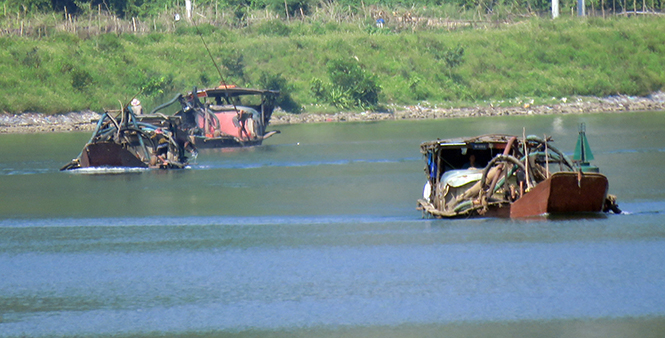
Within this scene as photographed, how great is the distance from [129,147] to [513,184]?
59.5ft

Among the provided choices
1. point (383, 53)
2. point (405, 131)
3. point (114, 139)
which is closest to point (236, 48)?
point (383, 53)

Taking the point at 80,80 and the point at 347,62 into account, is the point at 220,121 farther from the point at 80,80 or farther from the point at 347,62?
the point at 347,62

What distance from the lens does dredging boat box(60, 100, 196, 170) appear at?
32.8m

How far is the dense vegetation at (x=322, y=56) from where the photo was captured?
5694 centimetres

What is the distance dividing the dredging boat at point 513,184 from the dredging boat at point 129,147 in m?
15.1

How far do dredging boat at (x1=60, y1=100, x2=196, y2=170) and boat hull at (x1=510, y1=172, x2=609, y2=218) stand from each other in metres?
17.4

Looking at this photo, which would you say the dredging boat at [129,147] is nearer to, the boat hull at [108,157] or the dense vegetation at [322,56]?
the boat hull at [108,157]

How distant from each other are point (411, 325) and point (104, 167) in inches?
929

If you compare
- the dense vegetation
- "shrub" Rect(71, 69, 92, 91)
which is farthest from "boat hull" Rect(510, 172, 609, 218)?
"shrub" Rect(71, 69, 92, 91)

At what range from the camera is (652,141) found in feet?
128

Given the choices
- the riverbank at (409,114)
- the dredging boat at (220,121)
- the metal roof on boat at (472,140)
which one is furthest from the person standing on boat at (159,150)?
the riverbank at (409,114)

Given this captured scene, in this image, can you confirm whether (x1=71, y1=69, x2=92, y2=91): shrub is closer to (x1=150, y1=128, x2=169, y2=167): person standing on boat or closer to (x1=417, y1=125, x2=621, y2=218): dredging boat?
(x1=150, y1=128, x2=169, y2=167): person standing on boat

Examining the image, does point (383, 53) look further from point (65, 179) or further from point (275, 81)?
point (65, 179)

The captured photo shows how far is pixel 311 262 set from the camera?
1700cm
